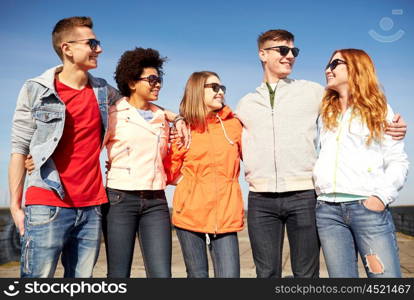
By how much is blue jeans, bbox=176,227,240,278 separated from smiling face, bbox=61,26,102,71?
5.41ft

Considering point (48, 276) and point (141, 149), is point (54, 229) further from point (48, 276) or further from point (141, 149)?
point (141, 149)

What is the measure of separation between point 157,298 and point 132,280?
260 mm

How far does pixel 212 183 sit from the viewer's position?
12.8 feet

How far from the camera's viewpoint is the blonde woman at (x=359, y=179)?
10.6 ft

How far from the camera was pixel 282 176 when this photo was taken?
12.4 feet

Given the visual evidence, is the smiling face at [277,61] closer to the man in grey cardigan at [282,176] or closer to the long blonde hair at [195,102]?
the man in grey cardigan at [282,176]

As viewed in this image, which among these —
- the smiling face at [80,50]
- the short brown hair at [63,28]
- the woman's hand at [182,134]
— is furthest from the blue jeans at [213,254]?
the short brown hair at [63,28]

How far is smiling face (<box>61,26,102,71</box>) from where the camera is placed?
11.8ft

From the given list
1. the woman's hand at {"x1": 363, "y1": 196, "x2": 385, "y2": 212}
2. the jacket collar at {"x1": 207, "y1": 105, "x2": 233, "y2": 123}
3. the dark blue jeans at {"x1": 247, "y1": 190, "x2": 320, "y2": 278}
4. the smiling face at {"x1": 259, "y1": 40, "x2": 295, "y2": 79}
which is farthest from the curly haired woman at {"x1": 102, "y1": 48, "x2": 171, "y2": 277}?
the woman's hand at {"x1": 363, "y1": 196, "x2": 385, "y2": 212}

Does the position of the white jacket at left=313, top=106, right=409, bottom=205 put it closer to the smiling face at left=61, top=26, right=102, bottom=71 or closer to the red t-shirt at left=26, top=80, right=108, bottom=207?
the red t-shirt at left=26, top=80, right=108, bottom=207

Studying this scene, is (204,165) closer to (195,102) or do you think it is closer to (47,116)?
(195,102)

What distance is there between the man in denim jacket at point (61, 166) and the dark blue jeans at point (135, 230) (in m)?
0.20

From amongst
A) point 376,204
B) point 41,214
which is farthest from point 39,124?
point 376,204

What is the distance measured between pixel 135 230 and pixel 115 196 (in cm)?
34
